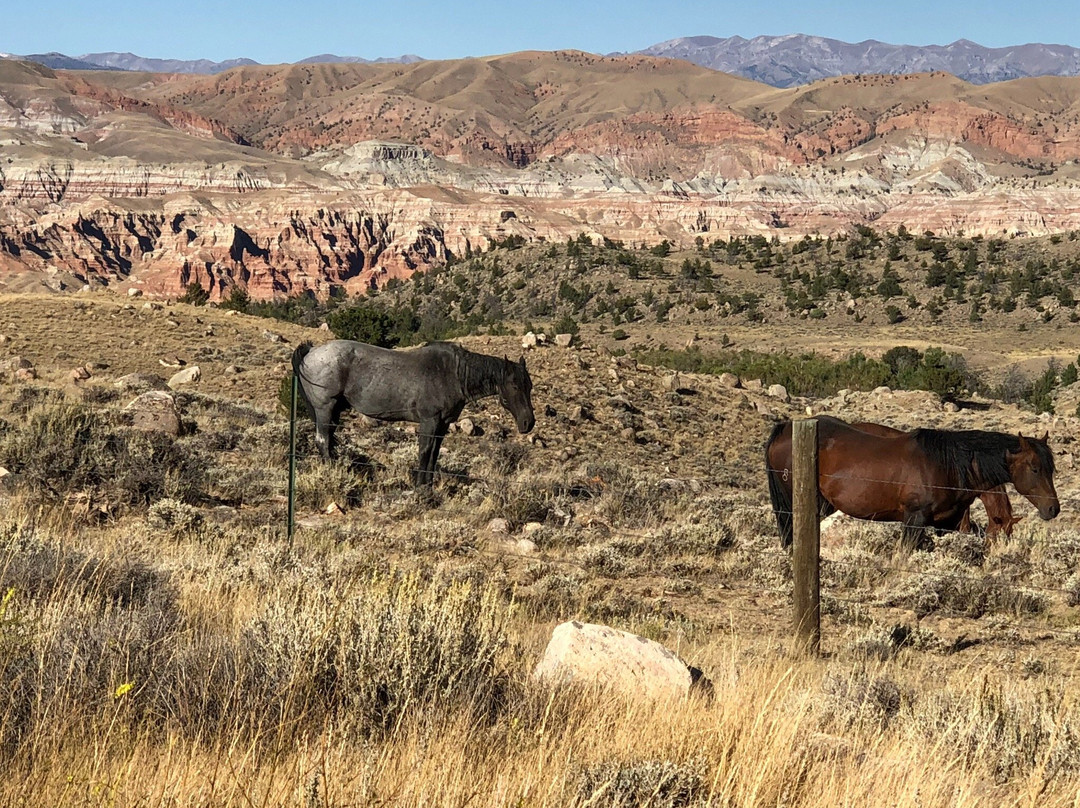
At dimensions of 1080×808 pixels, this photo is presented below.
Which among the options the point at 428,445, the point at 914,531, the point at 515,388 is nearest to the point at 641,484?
the point at 515,388

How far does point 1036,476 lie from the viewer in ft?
32.3

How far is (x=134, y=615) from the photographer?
16.1ft

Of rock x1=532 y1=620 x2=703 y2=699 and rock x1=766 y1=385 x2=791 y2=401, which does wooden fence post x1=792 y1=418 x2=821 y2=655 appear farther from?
rock x1=766 y1=385 x2=791 y2=401

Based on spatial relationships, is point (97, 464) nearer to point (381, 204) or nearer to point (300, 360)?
point (300, 360)

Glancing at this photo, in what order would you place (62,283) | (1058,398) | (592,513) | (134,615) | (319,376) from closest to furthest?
(134,615)
(592,513)
(319,376)
(1058,398)
(62,283)

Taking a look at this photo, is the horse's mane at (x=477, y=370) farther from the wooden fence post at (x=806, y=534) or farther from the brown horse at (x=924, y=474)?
the wooden fence post at (x=806, y=534)

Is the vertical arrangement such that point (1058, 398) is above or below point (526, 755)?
below

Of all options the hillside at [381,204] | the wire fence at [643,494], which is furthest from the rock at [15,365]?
the hillside at [381,204]

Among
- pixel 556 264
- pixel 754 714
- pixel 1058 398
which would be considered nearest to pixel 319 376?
pixel 754 714

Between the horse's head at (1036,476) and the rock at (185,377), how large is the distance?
15.3 meters

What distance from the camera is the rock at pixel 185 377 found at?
20266 mm

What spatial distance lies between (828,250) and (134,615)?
61.6 meters

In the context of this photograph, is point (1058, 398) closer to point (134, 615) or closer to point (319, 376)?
point (319, 376)

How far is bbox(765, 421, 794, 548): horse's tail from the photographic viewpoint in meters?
10.3
